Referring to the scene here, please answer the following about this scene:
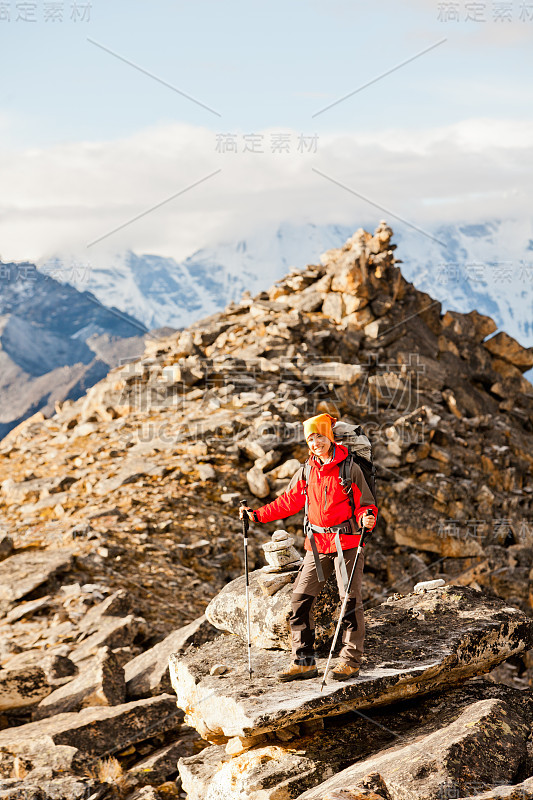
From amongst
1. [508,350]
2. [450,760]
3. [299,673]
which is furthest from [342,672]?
[508,350]

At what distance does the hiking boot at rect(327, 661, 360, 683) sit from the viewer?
7.77 metres

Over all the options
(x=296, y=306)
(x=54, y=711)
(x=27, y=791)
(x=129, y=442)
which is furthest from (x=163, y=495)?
(x=296, y=306)

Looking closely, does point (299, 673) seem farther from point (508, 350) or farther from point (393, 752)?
point (508, 350)

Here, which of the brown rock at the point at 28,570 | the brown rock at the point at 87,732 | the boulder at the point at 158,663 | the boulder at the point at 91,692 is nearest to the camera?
the brown rock at the point at 87,732

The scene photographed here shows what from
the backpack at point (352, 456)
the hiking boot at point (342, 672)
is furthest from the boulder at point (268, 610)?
the backpack at point (352, 456)

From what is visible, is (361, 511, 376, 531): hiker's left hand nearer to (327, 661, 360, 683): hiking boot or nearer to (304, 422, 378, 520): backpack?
(304, 422, 378, 520): backpack

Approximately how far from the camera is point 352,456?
8102 mm

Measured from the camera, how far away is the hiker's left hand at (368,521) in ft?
25.6

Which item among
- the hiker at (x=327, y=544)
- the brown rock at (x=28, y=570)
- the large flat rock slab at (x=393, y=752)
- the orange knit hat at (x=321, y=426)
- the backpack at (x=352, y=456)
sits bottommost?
the brown rock at (x=28, y=570)

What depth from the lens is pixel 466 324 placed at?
3641cm

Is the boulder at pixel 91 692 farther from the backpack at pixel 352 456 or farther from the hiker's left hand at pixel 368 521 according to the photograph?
the hiker's left hand at pixel 368 521

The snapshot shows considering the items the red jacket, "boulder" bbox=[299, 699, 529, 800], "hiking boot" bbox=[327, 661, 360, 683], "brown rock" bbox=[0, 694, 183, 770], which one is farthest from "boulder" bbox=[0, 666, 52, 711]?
"boulder" bbox=[299, 699, 529, 800]

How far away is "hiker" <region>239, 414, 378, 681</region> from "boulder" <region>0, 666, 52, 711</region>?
5.51m

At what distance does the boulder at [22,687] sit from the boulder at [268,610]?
3.83 metres
